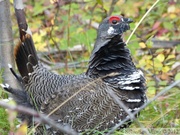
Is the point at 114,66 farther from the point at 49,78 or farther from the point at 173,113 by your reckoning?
the point at 173,113

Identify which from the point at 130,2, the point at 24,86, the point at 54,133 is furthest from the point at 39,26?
the point at 54,133

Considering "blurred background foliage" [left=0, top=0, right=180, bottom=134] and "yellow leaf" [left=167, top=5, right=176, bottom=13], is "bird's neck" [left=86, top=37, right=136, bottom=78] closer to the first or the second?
"blurred background foliage" [left=0, top=0, right=180, bottom=134]

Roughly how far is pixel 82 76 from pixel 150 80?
1712 millimetres

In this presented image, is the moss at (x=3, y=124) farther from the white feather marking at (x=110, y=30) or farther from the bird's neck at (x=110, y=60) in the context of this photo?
the white feather marking at (x=110, y=30)

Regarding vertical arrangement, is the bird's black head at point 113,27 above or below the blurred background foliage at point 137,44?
above

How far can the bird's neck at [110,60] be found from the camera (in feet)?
14.7

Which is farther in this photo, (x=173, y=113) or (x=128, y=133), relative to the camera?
(x=173, y=113)

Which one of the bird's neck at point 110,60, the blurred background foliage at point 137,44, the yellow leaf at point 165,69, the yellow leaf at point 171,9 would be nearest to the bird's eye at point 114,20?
the bird's neck at point 110,60

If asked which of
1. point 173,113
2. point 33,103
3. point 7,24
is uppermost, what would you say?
point 7,24

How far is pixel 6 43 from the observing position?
501 cm

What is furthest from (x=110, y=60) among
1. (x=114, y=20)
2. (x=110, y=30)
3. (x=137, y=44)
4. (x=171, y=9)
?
(x=171, y=9)

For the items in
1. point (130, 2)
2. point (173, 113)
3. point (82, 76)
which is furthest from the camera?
point (130, 2)

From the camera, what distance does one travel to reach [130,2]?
8.08 meters

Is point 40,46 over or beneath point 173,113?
over
